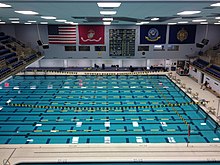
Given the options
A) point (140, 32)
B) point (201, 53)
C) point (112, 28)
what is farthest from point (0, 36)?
point (201, 53)

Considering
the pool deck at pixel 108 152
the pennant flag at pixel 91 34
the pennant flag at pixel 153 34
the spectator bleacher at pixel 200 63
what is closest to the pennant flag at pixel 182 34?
the pennant flag at pixel 153 34

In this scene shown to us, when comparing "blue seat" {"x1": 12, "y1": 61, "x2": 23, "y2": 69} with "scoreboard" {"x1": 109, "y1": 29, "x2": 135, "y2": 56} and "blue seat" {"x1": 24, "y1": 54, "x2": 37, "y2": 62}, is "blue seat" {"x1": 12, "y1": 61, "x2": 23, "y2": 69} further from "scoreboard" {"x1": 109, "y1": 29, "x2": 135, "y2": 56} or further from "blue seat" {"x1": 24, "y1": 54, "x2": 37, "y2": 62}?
"scoreboard" {"x1": 109, "y1": 29, "x2": 135, "y2": 56}

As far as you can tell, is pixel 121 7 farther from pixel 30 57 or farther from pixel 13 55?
pixel 13 55

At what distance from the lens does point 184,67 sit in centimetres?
2325

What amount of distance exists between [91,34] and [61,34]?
3305mm

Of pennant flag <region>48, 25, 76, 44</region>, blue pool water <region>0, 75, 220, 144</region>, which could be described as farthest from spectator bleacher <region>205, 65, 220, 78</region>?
pennant flag <region>48, 25, 76, 44</region>

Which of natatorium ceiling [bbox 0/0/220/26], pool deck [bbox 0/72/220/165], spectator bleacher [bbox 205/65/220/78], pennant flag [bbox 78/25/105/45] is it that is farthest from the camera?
pennant flag [bbox 78/25/105/45]

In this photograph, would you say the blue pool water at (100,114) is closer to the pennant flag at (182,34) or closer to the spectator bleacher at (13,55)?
the spectator bleacher at (13,55)

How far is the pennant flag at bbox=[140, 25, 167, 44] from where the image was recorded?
22.1 metres

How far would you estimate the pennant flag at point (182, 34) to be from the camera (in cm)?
2194

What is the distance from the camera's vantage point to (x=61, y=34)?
22.3m

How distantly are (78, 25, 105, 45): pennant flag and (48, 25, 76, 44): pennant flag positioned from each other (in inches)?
34.4

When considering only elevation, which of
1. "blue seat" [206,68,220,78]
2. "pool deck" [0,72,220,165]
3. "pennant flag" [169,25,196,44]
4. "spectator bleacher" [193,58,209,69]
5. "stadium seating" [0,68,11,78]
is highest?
"pennant flag" [169,25,196,44]

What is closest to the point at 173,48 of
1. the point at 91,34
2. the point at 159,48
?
the point at 159,48
